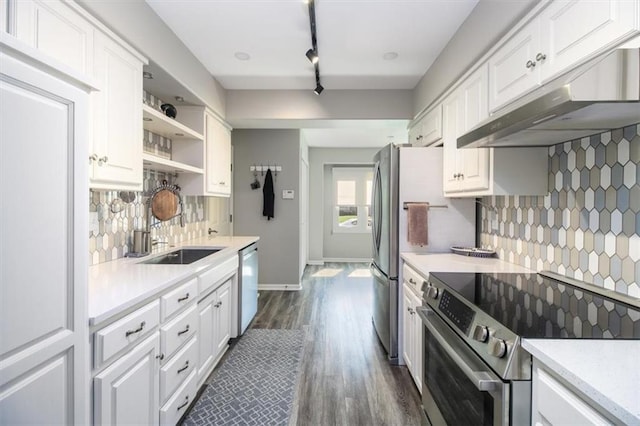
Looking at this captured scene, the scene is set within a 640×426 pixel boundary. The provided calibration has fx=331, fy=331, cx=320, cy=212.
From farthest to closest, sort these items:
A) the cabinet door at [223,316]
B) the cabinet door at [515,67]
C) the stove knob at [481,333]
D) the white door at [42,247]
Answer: the cabinet door at [223,316]
the cabinet door at [515,67]
the stove knob at [481,333]
the white door at [42,247]

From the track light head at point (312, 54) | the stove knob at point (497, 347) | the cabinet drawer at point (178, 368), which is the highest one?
the track light head at point (312, 54)

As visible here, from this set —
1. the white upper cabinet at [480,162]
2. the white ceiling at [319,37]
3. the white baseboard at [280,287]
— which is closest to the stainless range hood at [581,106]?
the white upper cabinet at [480,162]

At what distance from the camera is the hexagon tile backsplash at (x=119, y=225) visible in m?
2.10

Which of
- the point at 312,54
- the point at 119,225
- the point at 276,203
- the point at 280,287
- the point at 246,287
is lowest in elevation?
the point at 280,287

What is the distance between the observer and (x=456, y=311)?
146 cm

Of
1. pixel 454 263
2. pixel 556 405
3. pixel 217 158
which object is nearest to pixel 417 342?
pixel 454 263

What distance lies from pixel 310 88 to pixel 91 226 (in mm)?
2594

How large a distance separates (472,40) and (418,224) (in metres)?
1.32

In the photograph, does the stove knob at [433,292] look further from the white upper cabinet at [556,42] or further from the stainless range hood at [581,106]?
the white upper cabinet at [556,42]

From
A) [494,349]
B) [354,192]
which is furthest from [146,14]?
[354,192]

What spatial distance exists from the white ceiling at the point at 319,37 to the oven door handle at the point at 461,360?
1946 mm

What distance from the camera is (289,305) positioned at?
4.28 metres

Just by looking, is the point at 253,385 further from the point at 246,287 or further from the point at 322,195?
the point at 322,195

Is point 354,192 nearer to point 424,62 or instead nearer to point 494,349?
point 424,62
